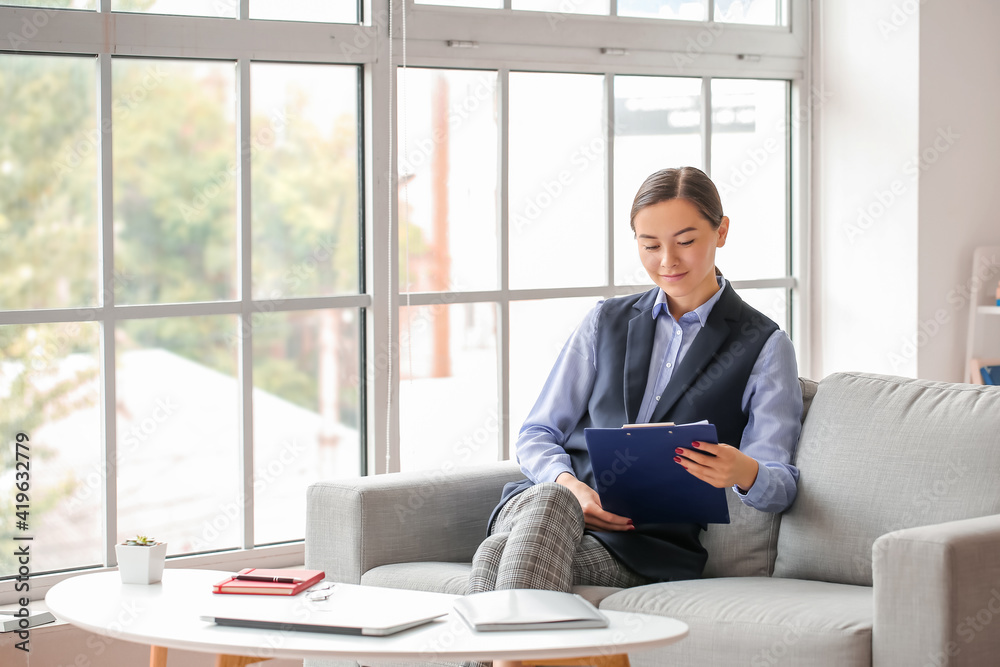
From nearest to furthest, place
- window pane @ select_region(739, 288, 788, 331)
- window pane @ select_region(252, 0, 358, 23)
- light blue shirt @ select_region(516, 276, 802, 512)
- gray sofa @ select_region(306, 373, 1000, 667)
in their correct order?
gray sofa @ select_region(306, 373, 1000, 667)
light blue shirt @ select_region(516, 276, 802, 512)
window pane @ select_region(252, 0, 358, 23)
window pane @ select_region(739, 288, 788, 331)

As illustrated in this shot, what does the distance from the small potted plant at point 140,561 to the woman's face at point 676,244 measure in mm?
1124

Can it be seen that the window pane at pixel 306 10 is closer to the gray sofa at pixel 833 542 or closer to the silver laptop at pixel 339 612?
the gray sofa at pixel 833 542

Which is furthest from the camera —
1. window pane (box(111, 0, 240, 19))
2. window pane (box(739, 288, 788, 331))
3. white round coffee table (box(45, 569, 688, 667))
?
window pane (box(739, 288, 788, 331))

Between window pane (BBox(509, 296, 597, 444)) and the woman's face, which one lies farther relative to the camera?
window pane (BBox(509, 296, 597, 444))

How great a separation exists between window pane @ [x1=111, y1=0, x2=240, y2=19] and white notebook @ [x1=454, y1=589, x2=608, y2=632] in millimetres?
1657

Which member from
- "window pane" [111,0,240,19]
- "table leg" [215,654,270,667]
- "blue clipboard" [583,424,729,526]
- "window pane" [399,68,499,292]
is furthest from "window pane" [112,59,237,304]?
"blue clipboard" [583,424,729,526]

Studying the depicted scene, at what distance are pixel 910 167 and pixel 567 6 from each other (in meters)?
1.12

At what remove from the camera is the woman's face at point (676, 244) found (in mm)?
2176

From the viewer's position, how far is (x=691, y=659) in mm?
1804

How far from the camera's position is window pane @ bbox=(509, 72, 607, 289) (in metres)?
3.00

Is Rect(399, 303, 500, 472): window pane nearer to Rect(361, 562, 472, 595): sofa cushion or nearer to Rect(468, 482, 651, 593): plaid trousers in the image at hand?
Rect(361, 562, 472, 595): sofa cushion

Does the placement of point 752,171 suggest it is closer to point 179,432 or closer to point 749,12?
point 749,12

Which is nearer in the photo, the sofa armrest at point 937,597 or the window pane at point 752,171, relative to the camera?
the sofa armrest at point 937,597

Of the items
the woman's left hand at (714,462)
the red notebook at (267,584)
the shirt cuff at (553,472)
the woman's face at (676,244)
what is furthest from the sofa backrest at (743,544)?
the red notebook at (267,584)
